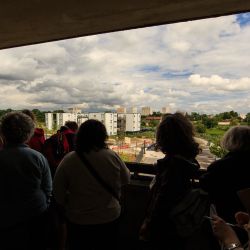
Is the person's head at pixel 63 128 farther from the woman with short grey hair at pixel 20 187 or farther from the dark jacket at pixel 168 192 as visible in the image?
the dark jacket at pixel 168 192

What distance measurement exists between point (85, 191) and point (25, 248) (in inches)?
24.7

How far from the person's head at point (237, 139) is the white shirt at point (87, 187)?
76cm

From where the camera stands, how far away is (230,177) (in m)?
1.67

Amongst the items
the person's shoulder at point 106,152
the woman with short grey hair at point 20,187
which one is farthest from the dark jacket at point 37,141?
the person's shoulder at point 106,152

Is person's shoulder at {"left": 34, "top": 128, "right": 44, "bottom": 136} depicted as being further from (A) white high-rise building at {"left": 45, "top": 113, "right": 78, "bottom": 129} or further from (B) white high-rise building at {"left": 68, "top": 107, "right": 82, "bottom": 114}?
(B) white high-rise building at {"left": 68, "top": 107, "right": 82, "bottom": 114}

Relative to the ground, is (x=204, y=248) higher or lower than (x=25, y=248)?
lower

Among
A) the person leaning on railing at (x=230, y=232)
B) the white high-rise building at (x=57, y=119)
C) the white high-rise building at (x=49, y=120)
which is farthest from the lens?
the white high-rise building at (x=49, y=120)

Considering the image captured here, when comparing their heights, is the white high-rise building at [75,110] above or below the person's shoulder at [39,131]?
above

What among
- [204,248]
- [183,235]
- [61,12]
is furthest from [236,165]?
[61,12]

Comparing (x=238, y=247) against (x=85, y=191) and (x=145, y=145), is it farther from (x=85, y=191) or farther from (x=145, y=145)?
(x=145, y=145)

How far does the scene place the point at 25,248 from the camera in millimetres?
1869

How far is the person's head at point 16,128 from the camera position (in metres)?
1.81

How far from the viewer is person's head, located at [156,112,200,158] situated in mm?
1564

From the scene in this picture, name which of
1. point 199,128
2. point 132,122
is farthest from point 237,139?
point 132,122
